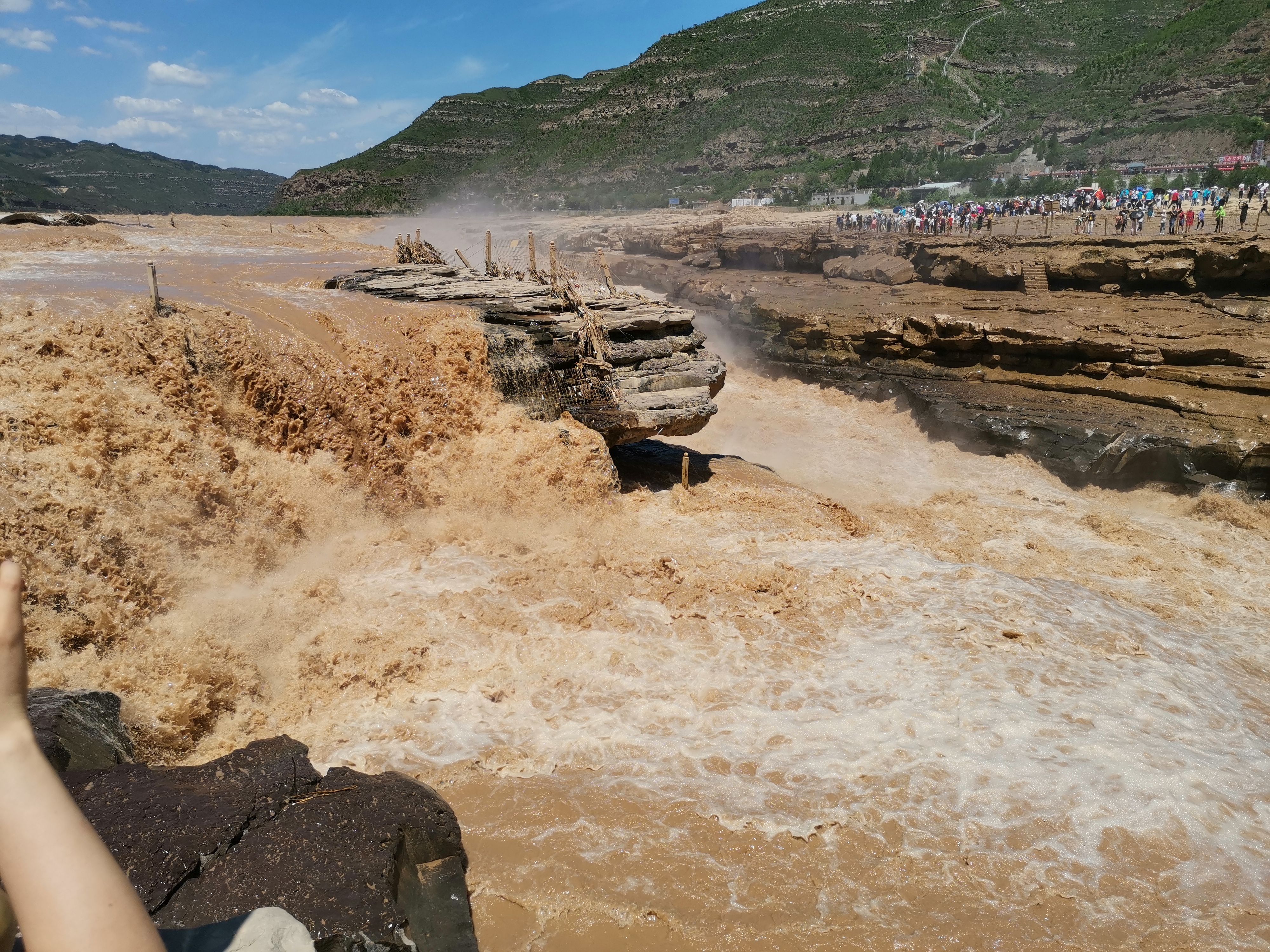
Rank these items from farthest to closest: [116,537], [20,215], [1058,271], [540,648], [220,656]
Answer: [20,215]
[1058,271]
[540,648]
[116,537]
[220,656]

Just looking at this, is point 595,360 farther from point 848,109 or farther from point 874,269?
point 848,109

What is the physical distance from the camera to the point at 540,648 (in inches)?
279

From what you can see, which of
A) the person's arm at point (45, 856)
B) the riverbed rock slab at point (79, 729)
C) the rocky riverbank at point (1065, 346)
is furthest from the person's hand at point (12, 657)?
the rocky riverbank at point (1065, 346)

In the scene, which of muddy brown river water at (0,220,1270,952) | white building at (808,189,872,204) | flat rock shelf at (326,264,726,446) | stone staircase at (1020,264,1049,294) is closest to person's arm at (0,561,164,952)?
muddy brown river water at (0,220,1270,952)

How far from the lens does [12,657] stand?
1.16m

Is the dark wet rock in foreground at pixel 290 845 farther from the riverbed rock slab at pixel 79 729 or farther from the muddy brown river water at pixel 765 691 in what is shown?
the muddy brown river water at pixel 765 691

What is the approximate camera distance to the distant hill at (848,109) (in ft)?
157

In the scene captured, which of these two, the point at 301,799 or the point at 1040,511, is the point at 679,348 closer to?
the point at 1040,511

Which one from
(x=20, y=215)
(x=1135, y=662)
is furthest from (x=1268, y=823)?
(x=20, y=215)

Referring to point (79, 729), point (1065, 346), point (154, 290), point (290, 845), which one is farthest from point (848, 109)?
point (290, 845)

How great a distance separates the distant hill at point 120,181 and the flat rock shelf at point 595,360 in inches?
1824

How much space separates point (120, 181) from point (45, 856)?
90127 millimetres

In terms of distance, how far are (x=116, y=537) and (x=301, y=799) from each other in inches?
155

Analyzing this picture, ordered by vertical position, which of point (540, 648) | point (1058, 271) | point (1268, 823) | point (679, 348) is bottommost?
point (1268, 823)
